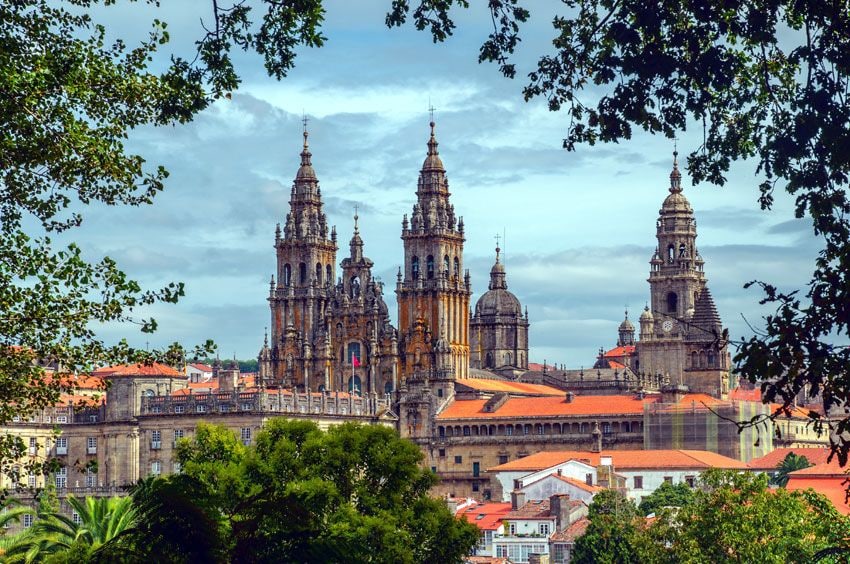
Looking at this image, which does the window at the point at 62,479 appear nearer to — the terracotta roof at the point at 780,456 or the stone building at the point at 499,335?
the terracotta roof at the point at 780,456

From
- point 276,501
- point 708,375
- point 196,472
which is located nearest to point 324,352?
point 708,375

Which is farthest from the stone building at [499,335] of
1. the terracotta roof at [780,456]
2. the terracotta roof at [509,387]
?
the terracotta roof at [780,456]

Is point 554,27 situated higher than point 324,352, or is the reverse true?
point 324,352

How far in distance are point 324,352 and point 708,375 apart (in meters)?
33.9

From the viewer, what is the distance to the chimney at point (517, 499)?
390 feet

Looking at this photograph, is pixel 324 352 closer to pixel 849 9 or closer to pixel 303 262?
pixel 303 262

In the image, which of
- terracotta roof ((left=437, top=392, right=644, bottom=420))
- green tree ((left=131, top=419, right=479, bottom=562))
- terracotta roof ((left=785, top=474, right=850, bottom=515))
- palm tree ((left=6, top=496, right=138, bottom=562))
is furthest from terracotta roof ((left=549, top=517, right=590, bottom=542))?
palm tree ((left=6, top=496, right=138, bottom=562))

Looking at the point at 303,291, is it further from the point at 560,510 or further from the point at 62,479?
the point at 560,510

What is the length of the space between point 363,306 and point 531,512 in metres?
51.5

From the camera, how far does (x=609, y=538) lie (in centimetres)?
9638

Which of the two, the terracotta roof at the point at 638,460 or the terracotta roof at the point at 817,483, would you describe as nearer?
the terracotta roof at the point at 817,483

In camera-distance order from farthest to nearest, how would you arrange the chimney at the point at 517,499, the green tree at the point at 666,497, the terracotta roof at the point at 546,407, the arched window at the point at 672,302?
the arched window at the point at 672,302, the terracotta roof at the point at 546,407, the chimney at the point at 517,499, the green tree at the point at 666,497

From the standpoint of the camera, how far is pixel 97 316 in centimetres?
2862

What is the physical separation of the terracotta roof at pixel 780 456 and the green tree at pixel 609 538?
3613cm
